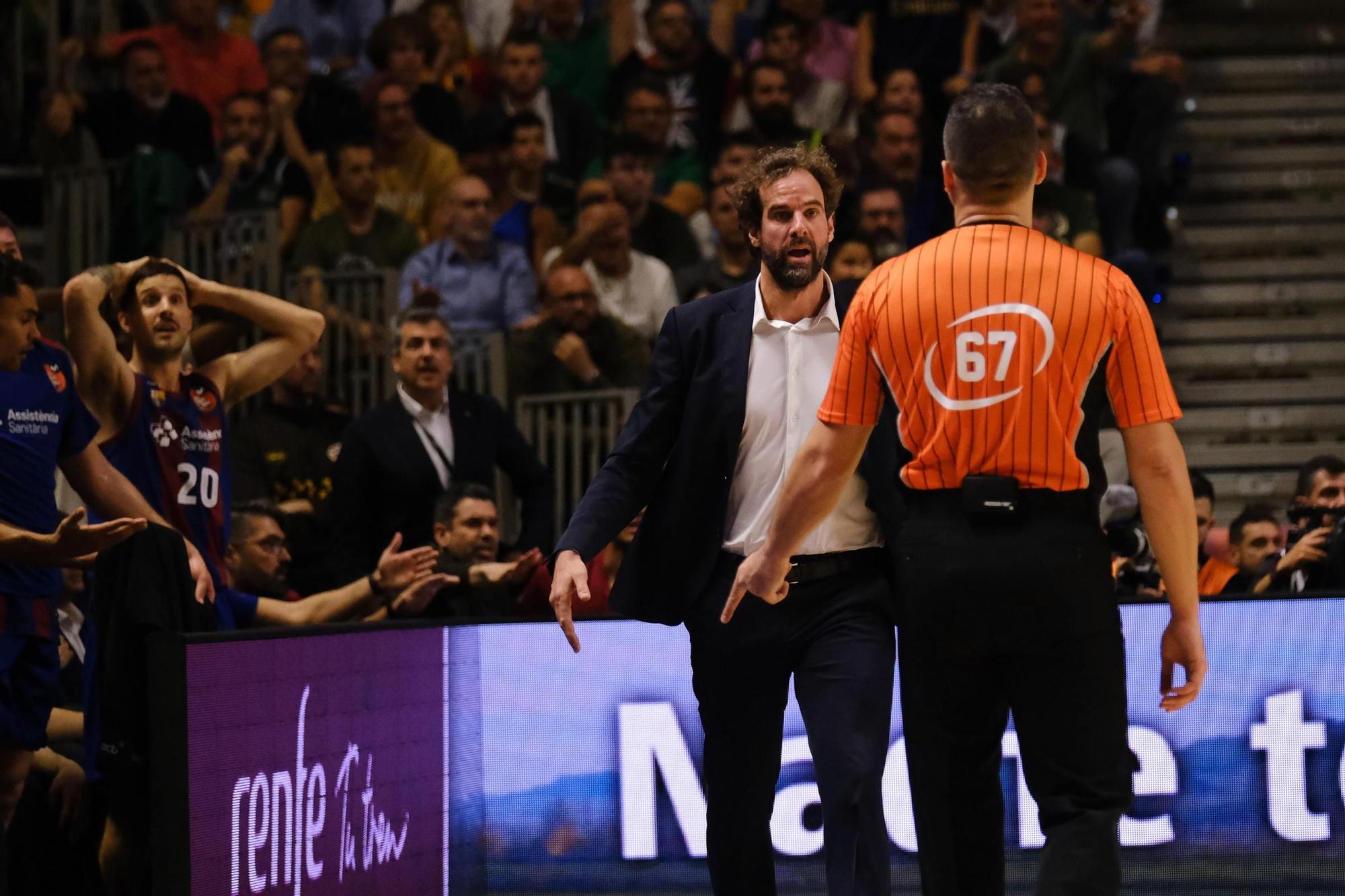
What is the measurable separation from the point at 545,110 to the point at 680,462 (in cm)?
716

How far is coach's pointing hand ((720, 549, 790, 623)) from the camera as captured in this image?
4.06 meters

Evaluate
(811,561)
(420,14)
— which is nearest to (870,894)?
(811,561)

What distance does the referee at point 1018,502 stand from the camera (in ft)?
11.8

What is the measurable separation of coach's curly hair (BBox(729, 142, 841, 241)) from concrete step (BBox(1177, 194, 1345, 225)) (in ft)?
26.4

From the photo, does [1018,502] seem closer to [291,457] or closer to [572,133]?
[291,457]

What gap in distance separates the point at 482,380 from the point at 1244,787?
474cm

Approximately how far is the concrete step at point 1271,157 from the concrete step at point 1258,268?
705 millimetres

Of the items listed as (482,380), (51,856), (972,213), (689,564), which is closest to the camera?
(972,213)

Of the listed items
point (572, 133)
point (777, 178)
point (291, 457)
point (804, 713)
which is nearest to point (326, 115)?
point (572, 133)

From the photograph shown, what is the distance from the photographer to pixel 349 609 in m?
6.80

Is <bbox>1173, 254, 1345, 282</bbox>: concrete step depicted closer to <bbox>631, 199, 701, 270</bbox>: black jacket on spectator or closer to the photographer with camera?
<bbox>631, 199, 701, 270</bbox>: black jacket on spectator

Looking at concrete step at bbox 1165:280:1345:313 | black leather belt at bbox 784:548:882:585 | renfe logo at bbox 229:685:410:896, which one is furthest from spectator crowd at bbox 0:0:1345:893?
black leather belt at bbox 784:548:882:585

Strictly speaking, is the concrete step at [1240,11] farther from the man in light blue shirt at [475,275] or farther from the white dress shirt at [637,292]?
the man in light blue shirt at [475,275]

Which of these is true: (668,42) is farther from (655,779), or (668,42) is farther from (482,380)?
(655,779)
